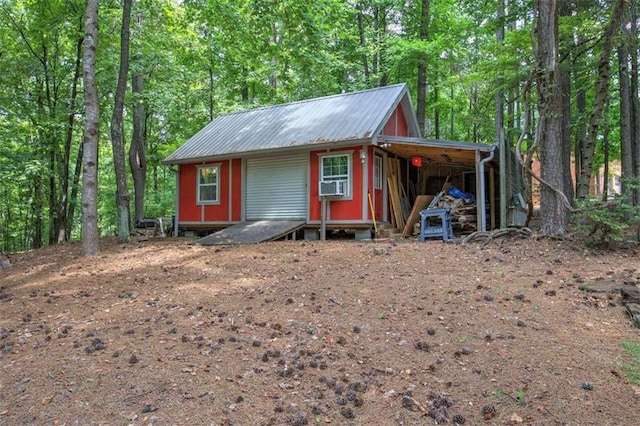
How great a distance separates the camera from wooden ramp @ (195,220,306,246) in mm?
9367

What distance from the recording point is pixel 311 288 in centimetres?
475

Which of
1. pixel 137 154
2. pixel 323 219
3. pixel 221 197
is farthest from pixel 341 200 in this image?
pixel 137 154

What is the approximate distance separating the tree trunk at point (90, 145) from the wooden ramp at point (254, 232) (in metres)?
2.36

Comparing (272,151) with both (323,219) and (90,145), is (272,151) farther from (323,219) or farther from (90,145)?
(90,145)

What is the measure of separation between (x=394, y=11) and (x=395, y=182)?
500 inches

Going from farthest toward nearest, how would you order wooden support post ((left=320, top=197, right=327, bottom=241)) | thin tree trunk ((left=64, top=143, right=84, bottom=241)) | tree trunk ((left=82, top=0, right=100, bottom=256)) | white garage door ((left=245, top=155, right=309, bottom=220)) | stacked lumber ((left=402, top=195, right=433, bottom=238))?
thin tree trunk ((left=64, top=143, right=84, bottom=241)), white garage door ((left=245, top=155, right=309, bottom=220)), wooden support post ((left=320, top=197, right=327, bottom=241)), stacked lumber ((left=402, top=195, right=433, bottom=238)), tree trunk ((left=82, top=0, right=100, bottom=256))

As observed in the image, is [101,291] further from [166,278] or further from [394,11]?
[394,11]

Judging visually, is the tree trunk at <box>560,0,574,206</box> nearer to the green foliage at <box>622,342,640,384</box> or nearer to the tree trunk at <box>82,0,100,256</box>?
the green foliage at <box>622,342,640,384</box>

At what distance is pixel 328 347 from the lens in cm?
320

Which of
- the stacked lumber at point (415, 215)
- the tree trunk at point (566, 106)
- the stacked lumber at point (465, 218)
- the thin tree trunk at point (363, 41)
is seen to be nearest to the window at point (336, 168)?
the stacked lumber at point (415, 215)

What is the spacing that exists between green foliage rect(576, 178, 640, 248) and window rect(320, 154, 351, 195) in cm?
564

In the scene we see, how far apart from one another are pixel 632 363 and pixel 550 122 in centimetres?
553

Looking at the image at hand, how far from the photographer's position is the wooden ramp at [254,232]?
30.7 feet

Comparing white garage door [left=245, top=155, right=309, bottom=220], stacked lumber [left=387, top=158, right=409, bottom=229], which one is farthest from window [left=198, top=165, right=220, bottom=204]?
stacked lumber [left=387, top=158, right=409, bottom=229]
